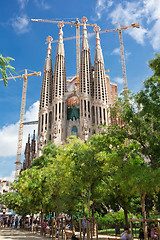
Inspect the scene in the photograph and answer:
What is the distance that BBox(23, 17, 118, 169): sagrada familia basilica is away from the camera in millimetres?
63938

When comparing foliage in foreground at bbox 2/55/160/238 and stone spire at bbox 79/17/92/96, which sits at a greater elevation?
stone spire at bbox 79/17/92/96

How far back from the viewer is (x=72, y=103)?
245ft

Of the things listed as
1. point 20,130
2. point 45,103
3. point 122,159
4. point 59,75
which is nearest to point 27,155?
point 20,130

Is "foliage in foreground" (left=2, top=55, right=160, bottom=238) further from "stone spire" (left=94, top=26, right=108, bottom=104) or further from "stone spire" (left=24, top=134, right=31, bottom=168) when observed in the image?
"stone spire" (left=24, top=134, right=31, bottom=168)

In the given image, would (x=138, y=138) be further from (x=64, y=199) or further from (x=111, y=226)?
(x=111, y=226)

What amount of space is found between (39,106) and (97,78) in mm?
Answer: 19246

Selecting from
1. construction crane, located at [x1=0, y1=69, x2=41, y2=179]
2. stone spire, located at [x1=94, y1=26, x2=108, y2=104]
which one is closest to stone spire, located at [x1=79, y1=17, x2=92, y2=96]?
stone spire, located at [x1=94, y1=26, x2=108, y2=104]

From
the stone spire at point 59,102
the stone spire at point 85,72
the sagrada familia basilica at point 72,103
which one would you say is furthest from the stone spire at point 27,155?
the stone spire at point 85,72

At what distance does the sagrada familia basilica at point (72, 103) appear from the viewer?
6394cm

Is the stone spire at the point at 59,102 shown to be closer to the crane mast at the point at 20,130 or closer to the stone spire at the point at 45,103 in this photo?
the stone spire at the point at 45,103

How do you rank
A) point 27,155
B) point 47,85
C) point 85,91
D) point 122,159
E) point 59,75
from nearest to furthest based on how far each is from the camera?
point 122,159 → point 85,91 → point 59,75 → point 47,85 → point 27,155

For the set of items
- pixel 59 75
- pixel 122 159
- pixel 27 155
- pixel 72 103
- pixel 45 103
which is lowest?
pixel 122 159

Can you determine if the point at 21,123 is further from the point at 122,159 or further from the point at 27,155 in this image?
the point at 122,159

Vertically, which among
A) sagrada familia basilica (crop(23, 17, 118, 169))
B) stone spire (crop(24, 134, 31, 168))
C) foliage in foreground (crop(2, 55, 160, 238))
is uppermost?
sagrada familia basilica (crop(23, 17, 118, 169))
